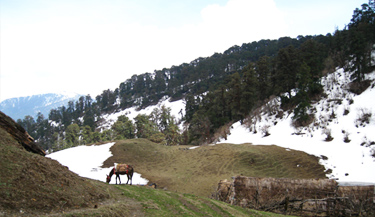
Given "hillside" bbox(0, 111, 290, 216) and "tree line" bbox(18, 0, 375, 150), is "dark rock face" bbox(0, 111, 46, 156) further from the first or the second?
"tree line" bbox(18, 0, 375, 150)

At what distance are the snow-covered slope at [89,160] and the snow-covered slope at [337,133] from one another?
809 inches

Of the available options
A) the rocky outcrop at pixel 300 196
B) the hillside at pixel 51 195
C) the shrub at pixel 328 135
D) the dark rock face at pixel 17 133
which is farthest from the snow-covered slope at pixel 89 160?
the shrub at pixel 328 135

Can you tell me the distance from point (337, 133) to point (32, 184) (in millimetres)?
30519

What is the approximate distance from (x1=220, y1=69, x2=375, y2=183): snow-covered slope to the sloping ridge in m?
22.0

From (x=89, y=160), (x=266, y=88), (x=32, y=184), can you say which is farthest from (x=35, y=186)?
(x=266, y=88)

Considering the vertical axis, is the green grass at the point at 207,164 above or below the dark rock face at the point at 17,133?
below

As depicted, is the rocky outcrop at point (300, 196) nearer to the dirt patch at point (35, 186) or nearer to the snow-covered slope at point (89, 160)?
the dirt patch at point (35, 186)

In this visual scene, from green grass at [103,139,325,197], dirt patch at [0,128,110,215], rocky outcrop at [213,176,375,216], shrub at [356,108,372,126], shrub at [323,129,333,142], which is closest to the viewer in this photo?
dirt patch at [0,128,110,215]

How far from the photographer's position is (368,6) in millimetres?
58750

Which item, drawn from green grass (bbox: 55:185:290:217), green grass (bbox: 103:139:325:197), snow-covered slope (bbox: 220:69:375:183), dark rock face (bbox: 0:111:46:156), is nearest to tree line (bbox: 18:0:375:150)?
snow-covered slope (bbox: 220:69:375:183)

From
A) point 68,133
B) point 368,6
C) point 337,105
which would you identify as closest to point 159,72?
point 68,133

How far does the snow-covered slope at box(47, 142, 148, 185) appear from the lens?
82.0 feet

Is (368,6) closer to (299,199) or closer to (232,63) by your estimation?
(232,63)

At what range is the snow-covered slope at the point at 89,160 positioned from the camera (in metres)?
25.0
